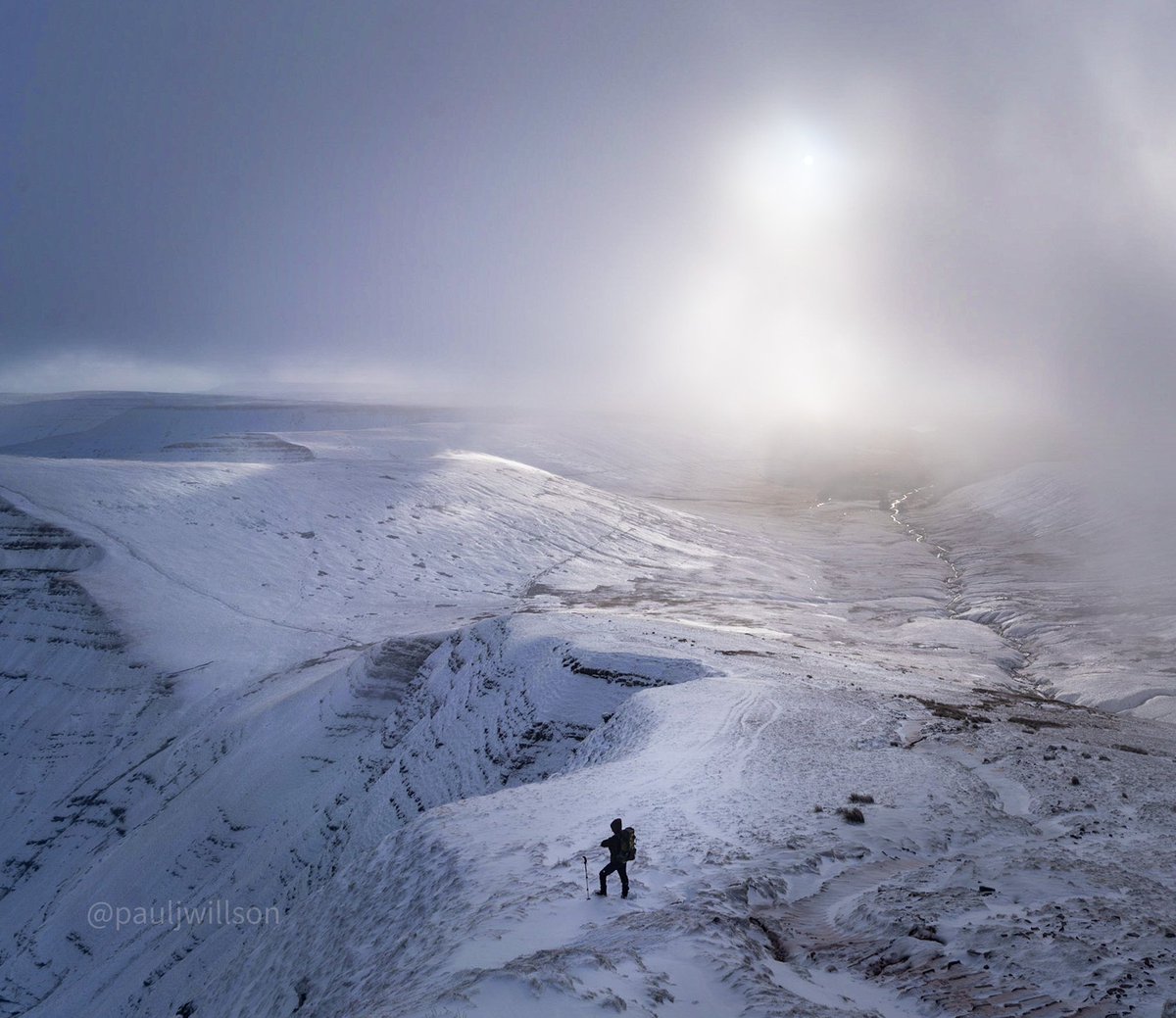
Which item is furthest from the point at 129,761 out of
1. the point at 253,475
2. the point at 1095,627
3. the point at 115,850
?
the point at 1095,627

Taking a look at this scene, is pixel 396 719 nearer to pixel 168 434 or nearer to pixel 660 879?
pixel 660 879

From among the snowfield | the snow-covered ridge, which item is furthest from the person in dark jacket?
the snow-covered ridge

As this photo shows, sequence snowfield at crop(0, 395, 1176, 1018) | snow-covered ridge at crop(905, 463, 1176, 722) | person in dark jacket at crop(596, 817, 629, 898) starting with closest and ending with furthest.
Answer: snowfield at crop(0, 395, 1176, 1018) < person in dark jacket at crop(596, 817, 629, 898) < snow-covered ridge at crop(905, 463, 1176, 722)

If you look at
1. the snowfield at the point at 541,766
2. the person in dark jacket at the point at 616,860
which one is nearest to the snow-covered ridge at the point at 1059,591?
the snowfield at the point at 541,766

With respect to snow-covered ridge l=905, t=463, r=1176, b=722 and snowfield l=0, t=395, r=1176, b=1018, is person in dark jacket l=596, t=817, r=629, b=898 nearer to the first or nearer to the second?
snowfield l=0, t=395, r=1176, b=1018

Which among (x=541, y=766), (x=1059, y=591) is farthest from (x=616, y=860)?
(x=1059, y=591)

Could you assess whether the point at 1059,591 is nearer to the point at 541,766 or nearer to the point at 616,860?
the point at 541,766

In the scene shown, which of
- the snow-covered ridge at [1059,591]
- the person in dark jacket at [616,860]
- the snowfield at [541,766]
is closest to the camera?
the snowfield at [541,766]

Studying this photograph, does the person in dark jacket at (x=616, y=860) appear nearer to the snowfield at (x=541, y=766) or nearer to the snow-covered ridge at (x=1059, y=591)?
the snowfield at (x=541, y=766)
